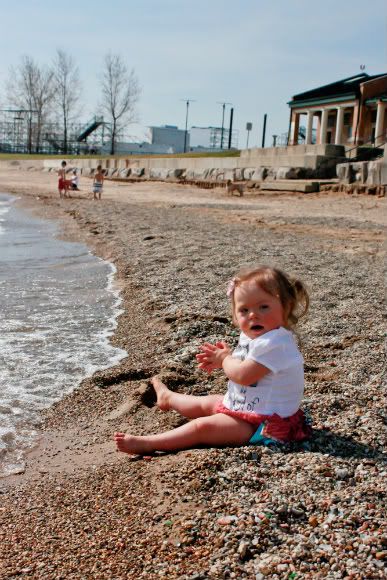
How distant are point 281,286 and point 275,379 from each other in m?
0.43

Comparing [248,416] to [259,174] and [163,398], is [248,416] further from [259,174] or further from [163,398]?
[259,174]

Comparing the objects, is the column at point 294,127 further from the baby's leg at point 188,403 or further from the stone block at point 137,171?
the baby's leg at point 188,403

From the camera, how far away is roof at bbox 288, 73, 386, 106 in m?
35.5

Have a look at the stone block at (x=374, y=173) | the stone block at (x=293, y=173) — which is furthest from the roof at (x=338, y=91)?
the stone block at (x=374, y=173)

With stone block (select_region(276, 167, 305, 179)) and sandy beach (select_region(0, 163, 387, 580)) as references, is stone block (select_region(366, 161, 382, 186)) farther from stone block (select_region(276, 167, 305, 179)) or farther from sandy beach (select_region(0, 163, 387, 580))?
sandy beach (select_region(0, 163, 387, 580))

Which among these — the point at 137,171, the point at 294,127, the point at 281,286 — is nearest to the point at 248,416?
the point at 281,286

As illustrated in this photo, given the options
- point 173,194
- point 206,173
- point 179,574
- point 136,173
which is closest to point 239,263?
point 179,574

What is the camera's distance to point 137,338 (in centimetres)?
544

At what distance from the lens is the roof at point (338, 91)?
3553 centimetres

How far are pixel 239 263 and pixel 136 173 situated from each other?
28.5 m

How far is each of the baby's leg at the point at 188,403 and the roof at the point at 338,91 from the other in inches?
A: 1346

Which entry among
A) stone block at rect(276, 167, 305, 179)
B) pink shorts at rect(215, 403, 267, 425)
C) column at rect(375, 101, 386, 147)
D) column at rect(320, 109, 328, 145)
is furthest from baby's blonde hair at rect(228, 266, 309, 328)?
column at rect(320, 109, 328, 145)

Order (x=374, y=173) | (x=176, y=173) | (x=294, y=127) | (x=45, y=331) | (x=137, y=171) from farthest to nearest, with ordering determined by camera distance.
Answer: (x=294, y=127)
(x=137, y=171)
(x=176, y=173)
(x=374, y=173)
(x=45, y=331)

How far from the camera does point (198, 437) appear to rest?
122 inches
